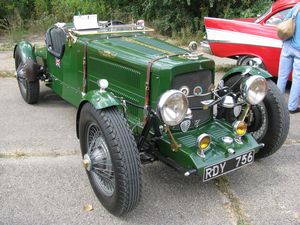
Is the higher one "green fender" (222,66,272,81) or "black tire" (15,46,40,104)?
"green fender" (222,66,272,81)

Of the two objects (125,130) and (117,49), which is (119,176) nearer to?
(125,130)

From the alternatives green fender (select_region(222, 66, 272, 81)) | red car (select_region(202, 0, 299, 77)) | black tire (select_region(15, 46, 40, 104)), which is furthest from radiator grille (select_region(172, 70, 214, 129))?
red car (select_region(202, 0, 299, 77))

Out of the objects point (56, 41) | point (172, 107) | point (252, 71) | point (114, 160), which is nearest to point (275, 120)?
point (252, 71)

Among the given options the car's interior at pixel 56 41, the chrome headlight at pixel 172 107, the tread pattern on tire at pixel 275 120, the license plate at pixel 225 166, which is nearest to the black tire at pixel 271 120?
the tread pattern on tire at pixel 275 120

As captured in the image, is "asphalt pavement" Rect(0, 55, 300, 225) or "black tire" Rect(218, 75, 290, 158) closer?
"asphalt pavement" Rect(0, 55, 300, 225)

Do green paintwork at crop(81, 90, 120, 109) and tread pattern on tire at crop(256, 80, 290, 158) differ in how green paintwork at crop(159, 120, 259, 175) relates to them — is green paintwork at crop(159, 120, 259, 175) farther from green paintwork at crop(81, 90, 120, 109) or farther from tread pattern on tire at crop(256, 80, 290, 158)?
green paintwork at crop(81, 90, 120, 109)

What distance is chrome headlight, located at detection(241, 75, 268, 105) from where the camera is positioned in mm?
3439

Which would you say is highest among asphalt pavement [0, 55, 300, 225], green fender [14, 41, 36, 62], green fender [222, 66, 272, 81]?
green fender [222, 66, 272, 81]

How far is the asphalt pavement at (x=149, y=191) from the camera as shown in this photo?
3248 millimetres

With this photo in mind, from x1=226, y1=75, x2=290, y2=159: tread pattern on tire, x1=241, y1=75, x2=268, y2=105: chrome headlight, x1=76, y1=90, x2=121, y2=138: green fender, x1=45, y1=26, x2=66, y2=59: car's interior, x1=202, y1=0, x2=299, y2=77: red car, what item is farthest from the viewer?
x1=202, y1=0, x2=299, y2=77: red car

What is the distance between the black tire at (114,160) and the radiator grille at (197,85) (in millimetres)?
702

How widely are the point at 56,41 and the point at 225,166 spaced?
3.00 metres

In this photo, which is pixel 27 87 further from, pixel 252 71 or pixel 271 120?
pixel 271 120

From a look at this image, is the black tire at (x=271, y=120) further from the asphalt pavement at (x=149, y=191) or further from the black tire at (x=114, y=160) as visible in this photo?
the black tire at (x=114, y=160)
